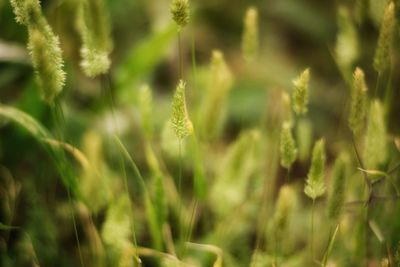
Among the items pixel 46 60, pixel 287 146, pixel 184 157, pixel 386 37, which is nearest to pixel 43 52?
pixel 46 60

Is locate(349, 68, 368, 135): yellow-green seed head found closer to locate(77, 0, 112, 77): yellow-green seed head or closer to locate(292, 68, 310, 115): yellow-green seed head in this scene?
locate(292, 68, 310, 115): yellow-green seed head

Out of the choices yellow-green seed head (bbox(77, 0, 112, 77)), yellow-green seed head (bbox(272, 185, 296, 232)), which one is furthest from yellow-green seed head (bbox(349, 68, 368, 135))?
yellow-green seed head (bbox(77, 0, 112, 77))

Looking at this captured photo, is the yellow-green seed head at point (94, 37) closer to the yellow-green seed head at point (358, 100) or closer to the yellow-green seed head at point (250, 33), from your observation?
the yellow-green seed head at point (250, 33)

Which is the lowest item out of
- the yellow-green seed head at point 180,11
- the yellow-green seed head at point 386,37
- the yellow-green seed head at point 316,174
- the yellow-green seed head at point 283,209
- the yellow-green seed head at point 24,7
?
the yellow-green seed head at point 283,209

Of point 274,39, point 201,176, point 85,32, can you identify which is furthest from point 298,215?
point 274,39

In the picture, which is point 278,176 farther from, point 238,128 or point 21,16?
point 21,16

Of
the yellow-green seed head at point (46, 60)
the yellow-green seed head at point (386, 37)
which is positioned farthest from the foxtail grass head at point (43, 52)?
the yellow-green seed head at point (386, 37)

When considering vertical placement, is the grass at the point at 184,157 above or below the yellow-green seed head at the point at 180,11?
below
